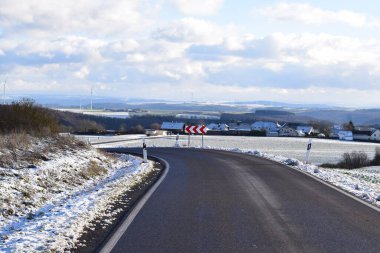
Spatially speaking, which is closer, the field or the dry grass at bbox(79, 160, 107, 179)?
the dry grass at bbox(79, 160, 107, 179)

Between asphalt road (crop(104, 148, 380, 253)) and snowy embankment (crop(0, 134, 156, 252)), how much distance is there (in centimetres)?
97

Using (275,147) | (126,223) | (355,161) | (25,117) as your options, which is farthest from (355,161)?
(126,223)

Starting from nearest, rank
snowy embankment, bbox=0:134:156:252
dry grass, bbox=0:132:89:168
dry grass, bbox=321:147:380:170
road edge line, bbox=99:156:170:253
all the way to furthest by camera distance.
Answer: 1. road edge line, bbox=99:156:170:253
2. snowy embankment, bbox=0:134:156:252
3. dry grass, bbox=0:132:89:168
4. dry grass, bbox=321:147:380:170

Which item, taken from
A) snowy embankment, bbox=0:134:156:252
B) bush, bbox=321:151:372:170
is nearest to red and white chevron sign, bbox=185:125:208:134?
bush, bbox=321:151:372:170

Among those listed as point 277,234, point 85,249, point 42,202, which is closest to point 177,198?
point 42,202

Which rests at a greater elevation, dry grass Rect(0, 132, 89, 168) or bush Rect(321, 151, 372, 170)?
dry grass Rect(0, 132, 89, 168)

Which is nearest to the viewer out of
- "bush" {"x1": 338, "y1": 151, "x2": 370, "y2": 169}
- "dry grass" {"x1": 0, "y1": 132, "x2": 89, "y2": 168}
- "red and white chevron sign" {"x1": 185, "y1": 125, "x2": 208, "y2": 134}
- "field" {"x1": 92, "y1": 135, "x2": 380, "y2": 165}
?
A: "dry grass" {"x1": 0, "y1": 132, "x2": 89, "y2": 168}

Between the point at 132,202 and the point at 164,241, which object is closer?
the point at 164,241

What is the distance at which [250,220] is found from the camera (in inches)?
351

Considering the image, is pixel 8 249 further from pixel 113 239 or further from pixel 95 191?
pixel 95 191

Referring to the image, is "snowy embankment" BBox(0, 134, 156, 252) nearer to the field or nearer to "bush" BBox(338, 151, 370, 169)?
the field

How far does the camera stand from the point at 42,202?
1062 cm

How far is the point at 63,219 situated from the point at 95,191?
3.77m

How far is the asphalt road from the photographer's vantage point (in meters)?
7.14
